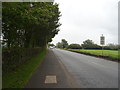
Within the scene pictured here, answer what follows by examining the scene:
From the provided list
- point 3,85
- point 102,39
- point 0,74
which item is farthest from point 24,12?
point 102,39

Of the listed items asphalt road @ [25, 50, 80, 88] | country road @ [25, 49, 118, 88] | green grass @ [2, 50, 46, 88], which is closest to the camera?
green grass @ [2, 50, 46, 88]

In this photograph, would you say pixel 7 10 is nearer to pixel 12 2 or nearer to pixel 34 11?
pixel 12 2

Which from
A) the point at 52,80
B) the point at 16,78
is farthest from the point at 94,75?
the point at 16,78

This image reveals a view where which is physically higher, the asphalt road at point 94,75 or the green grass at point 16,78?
the green grass at point 16,78

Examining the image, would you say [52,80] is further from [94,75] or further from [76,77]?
[94,75]

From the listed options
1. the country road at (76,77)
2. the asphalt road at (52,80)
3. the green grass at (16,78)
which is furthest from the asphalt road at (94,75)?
the green grass at (16,78)

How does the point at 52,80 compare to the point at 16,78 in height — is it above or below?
below

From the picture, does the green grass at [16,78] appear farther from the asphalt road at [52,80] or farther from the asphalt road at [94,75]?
the asphalt road at [94,75]

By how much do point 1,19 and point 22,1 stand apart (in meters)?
1.76

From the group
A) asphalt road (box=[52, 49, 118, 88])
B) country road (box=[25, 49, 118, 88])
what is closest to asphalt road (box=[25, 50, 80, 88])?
country road (box=[25, 49, 118, 88])

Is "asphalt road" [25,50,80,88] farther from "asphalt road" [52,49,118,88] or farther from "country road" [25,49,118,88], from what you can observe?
"asphalt road" [52,49,118,88]

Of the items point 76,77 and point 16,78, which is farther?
point 76,77

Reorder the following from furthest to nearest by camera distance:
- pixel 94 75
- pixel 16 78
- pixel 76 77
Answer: pixel 94 75 → pixel 76 77 → pixel 16 78

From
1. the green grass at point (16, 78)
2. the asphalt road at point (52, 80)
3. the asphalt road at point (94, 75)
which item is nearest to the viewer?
the green grass at point (16, 78)
